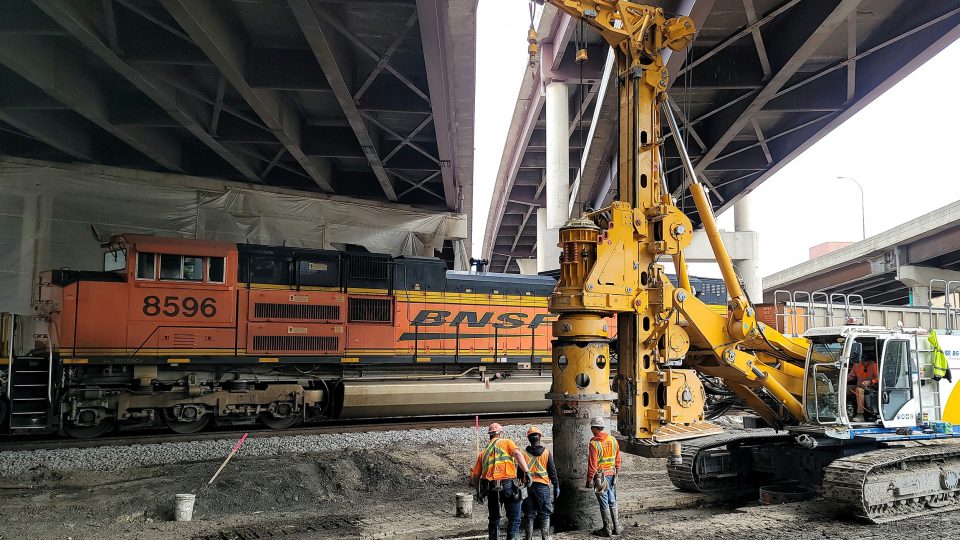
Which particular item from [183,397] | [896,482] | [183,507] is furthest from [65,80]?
[896,482]

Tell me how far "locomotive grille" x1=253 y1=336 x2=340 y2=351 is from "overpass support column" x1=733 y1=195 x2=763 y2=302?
2250cm

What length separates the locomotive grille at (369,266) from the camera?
49.6ft

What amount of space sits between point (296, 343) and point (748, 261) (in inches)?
937

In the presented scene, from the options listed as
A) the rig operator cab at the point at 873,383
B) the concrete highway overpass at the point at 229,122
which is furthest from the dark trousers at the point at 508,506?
the concrete highway overpass at the point at 229,122

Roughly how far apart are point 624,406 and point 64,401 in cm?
1028

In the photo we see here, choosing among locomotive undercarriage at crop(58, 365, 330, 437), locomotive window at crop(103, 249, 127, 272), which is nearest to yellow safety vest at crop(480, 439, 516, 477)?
locomotive undercarriage at crop(58, 365, 330, 437)

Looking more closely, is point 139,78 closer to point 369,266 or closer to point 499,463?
point 369,266

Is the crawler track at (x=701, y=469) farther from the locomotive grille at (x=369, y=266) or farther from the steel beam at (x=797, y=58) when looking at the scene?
the locomotive grille at (x=369, y=266)

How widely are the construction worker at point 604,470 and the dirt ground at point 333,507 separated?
25cm

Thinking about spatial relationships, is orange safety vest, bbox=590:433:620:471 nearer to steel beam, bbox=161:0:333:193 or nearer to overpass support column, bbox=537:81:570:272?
steel beam, bbox=161:0:333:193

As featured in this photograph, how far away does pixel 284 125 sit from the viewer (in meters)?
15.8

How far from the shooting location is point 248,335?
1360 cm

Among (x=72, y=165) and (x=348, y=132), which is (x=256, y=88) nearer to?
(x=348, y=132)

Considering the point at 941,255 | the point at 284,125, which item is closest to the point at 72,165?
the point at 284,125
